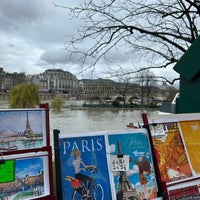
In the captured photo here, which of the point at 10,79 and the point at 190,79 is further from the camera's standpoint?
the point at 10,79

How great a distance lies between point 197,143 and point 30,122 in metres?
1.47

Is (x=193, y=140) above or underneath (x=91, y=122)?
underneath

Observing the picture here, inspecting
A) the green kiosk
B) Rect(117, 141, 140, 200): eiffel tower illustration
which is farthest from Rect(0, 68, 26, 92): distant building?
Rect(117, 141, 140, 200): eiffel tower illustration

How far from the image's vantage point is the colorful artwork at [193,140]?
7.48 feet

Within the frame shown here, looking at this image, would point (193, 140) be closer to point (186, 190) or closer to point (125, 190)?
point (186, 190)

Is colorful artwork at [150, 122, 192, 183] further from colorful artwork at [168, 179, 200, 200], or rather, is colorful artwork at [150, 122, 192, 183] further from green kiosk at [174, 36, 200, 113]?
green kiosk at [174, 36, 200, 113]

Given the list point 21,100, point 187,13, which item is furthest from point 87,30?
point 21,100

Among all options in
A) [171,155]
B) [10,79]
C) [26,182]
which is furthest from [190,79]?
[10,79]

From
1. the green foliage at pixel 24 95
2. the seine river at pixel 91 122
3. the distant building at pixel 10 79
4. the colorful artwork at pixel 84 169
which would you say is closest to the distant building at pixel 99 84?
the seine river at pixel 91 122

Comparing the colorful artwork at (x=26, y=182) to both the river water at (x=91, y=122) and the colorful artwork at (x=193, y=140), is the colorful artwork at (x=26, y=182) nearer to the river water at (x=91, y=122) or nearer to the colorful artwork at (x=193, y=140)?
the river water at (x=91, y=122)

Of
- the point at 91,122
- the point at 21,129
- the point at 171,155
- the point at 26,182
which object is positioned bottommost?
the point at 26,182

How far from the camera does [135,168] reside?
2016 mm

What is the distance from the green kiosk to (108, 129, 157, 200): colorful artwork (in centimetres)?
169

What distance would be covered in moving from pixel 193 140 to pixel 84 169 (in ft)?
3.49
